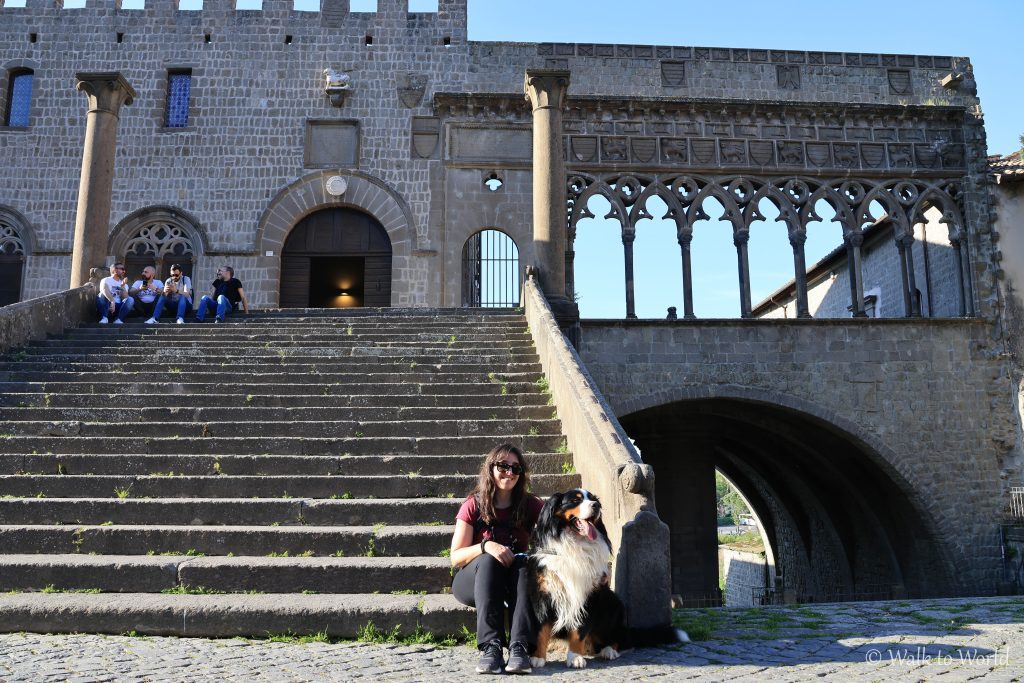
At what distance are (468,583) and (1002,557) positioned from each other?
15964 millimetres

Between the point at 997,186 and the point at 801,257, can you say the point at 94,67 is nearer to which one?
the point at 801,257

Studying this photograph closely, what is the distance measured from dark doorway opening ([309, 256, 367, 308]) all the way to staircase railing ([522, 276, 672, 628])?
547 inches

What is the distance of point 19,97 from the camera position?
19328 millimetres

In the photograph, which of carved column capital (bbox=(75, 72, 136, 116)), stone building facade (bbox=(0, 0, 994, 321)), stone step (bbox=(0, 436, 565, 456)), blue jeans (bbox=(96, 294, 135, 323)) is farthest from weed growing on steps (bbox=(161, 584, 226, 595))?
stone building facade (bbox=(0, 0, 994, 321))

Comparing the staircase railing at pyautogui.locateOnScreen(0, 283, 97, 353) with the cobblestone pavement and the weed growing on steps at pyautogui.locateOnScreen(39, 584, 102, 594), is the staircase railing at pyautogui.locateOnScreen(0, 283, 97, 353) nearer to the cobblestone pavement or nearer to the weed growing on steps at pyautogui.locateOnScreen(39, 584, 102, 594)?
the weed growing on steps at pyautogui.locateOnScreen(39, 584, 102, 594)

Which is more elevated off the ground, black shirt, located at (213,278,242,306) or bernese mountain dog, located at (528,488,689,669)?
black shirt, located at (213,278,242,306)

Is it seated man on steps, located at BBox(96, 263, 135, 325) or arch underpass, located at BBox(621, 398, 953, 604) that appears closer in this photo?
seated man on steps, located at BBox(96, 263, 135, 325)

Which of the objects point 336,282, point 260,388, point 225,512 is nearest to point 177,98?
point 336,282

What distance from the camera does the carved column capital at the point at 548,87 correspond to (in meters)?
13.3

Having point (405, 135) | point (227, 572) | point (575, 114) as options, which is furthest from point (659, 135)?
point (227, 572)

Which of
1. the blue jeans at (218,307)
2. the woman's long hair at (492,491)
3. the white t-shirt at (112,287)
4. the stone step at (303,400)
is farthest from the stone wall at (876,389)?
Answer: the woman's long hair at (492,491)

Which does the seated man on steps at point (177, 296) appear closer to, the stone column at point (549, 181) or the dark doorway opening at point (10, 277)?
the stone column at point (549, 181)

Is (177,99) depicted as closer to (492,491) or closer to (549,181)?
(549,181)

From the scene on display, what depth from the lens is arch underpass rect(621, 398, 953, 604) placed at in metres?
17.1
